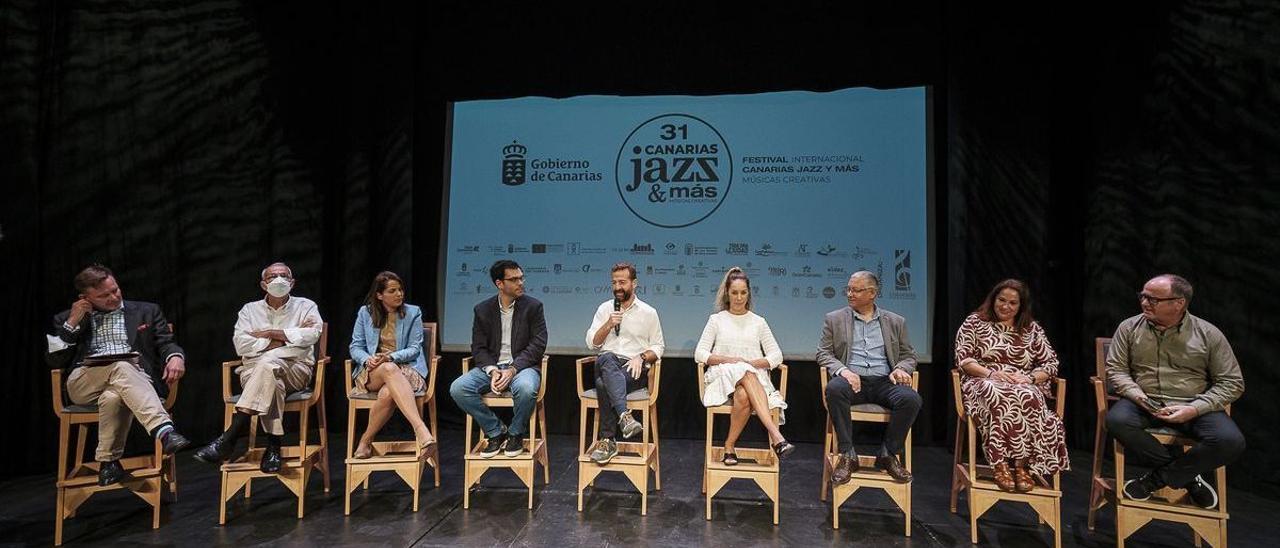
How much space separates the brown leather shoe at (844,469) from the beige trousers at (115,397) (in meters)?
3.01

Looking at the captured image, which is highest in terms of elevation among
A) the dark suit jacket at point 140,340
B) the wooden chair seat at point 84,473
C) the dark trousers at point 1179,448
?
the dark suit jacket at point 140,340

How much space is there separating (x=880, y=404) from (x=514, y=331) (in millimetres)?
1888

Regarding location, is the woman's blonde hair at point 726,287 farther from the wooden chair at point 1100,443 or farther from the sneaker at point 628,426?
the wooden chair at point 1100,443

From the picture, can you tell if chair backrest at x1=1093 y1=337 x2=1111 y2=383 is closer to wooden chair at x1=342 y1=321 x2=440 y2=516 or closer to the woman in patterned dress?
the woman in patterned dress

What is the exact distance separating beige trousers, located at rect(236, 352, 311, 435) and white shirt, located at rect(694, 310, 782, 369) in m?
2.00

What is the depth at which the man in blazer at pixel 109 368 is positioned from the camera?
117 inches

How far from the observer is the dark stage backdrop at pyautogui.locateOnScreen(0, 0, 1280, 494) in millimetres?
3652

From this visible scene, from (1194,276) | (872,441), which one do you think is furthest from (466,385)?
(1194,276)

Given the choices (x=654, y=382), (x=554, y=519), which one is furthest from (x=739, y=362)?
(x=554, y=519)

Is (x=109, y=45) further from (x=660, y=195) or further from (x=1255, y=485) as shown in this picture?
(x=1255, y=485)

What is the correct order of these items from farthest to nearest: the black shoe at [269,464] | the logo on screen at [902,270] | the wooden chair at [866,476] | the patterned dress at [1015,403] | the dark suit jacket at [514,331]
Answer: the logo on screen at [902,270]
the dark suit jacket at [514,331]
the black shoe at [269,464]
the wooden chair at [866,476]
the patterned dress at [1015,403]

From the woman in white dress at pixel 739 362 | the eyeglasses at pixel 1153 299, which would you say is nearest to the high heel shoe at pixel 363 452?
the woman in white dress at pixel 739 362

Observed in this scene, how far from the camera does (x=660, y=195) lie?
15.6 ft

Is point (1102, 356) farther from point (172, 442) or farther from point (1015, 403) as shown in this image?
point (172, 442)
